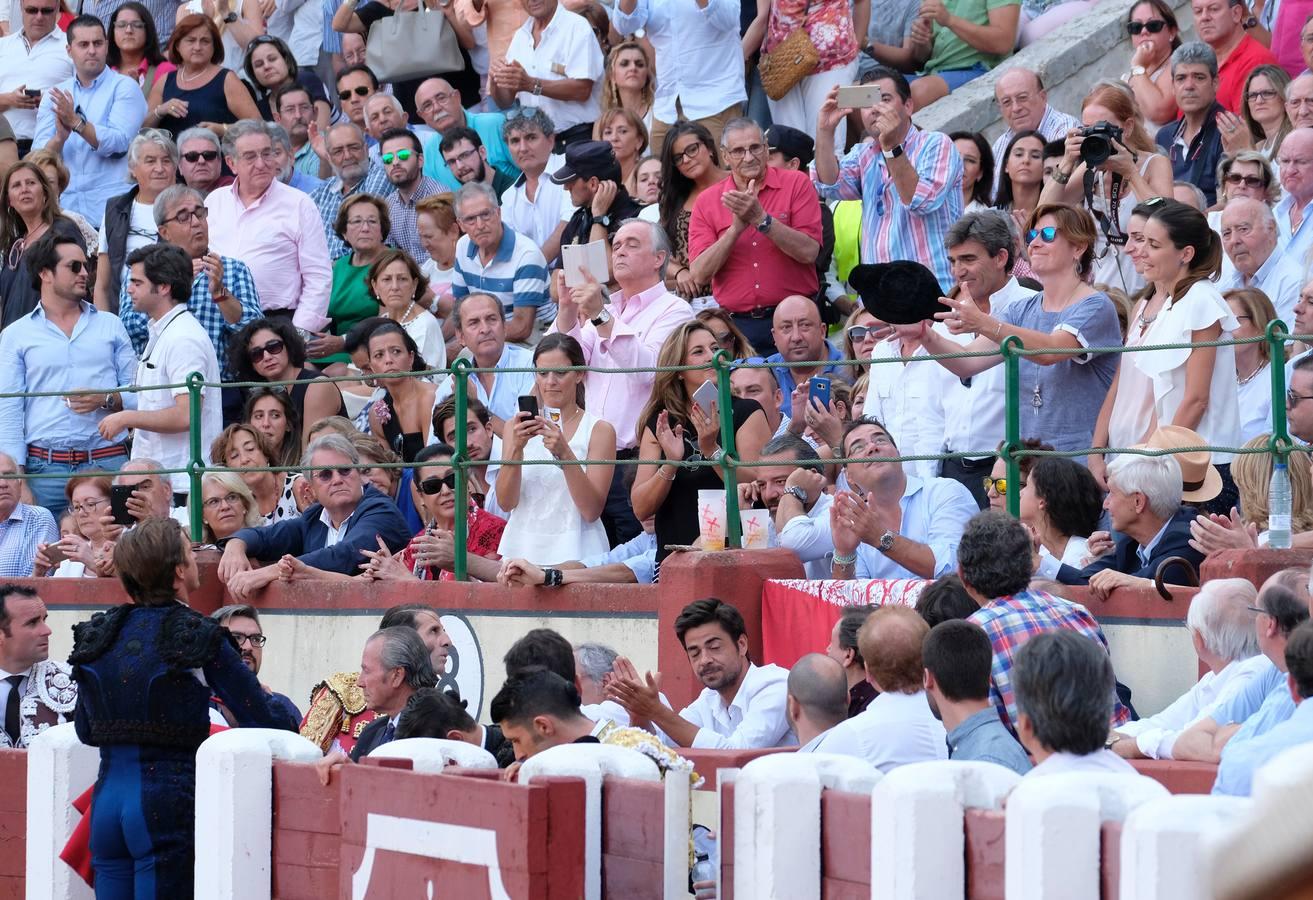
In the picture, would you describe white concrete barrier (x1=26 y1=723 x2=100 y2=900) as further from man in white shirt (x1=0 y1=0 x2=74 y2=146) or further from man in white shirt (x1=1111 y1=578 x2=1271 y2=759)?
man in white shirt (x1=0 y1=0 x2=74 y2=146)

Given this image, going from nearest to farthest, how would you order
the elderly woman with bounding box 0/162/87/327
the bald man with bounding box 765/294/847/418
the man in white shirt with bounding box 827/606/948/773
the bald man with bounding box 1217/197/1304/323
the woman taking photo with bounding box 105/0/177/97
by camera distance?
the man in white shirt with bounding box 827/606/948/773, the bald man with bounding box 1217/197/1304/323, the bald man with bounding box 765/294/847/418, the elderly woman with bounding box 0/162/87/327, the woman taking photo with bounding box 105/0/177/97

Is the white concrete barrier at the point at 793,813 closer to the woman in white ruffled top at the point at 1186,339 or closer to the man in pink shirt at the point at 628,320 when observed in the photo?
the woman in white ruffled top at the point at 1186,339

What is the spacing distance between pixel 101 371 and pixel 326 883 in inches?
241

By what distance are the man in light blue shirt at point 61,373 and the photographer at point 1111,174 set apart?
5468 mm

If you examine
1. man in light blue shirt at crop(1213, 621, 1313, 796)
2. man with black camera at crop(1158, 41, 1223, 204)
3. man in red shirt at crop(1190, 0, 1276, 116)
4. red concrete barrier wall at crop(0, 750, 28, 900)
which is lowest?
red concrete barrier wall at crop(0, 750, 28, 900)

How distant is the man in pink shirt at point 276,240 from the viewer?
1263cm

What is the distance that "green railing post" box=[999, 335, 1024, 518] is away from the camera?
25.5ft

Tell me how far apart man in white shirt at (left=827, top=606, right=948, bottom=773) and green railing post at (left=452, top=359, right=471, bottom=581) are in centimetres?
396

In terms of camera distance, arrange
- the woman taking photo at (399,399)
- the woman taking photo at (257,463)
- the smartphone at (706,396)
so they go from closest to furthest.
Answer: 1. the smartphone at (706,396)
2. the woman taking photo at (257,463)
3. the woman taking photo at (399,399)

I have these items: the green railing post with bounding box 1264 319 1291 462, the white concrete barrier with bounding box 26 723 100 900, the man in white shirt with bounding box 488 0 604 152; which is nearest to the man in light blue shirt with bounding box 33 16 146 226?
the man in white shirt with bounding box 488 0 604 152

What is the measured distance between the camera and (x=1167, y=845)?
388 centimetres

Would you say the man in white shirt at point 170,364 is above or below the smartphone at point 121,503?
above

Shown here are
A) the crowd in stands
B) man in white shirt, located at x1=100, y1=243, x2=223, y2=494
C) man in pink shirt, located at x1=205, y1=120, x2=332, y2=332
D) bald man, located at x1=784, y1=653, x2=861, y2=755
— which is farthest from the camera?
man in pink shirt, located at x1=205, y1=120, x2=332, y2=332

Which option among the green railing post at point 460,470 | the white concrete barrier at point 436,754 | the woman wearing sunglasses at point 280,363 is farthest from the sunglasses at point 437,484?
the white concrete barrier at point 436,754
